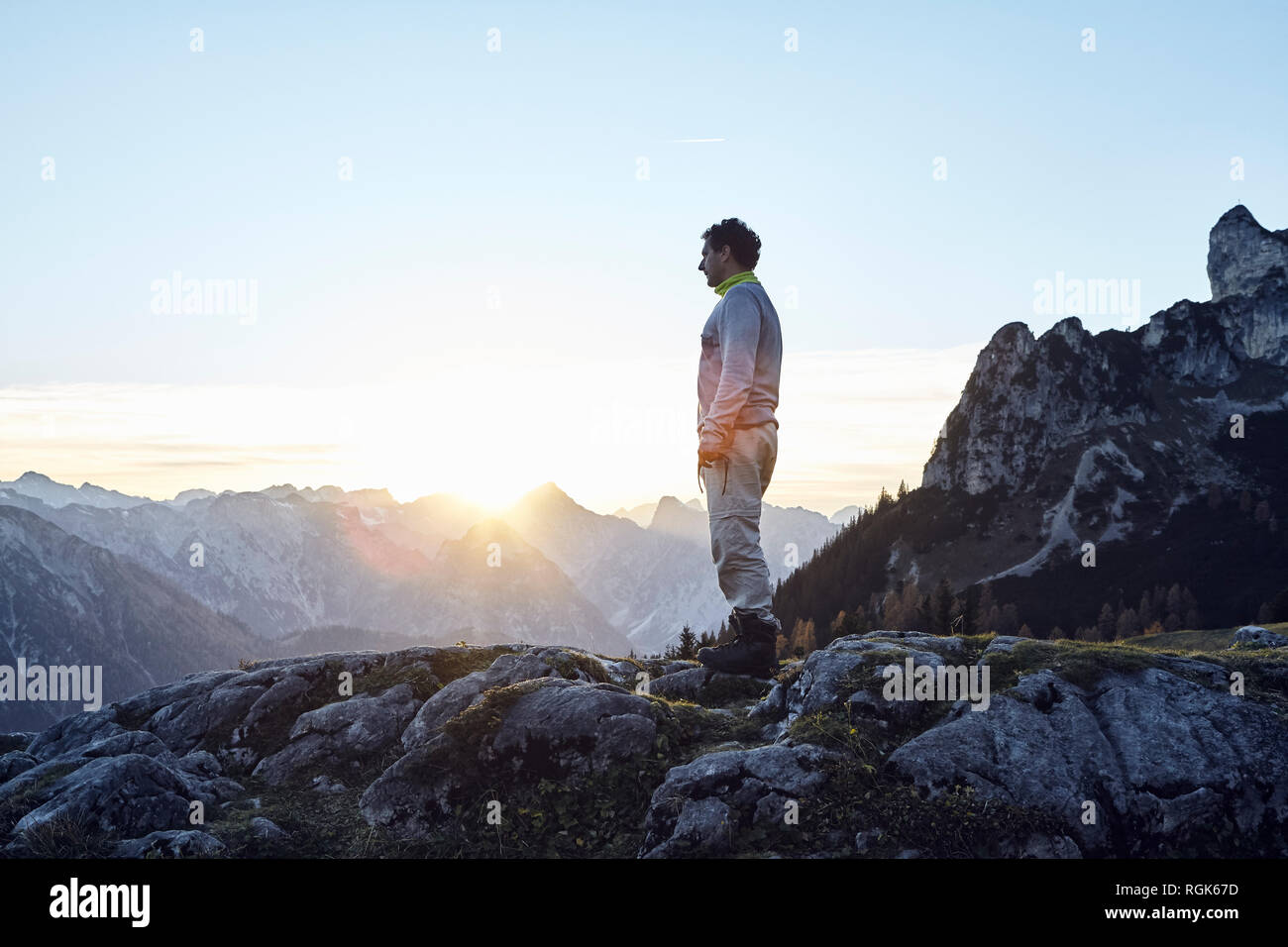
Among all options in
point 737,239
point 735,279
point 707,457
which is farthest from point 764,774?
point 737,239

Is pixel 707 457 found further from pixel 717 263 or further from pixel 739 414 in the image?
pixel 717 263

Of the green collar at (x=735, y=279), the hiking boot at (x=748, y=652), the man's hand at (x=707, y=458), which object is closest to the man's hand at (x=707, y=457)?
the man's hand at (x=707, y=458)

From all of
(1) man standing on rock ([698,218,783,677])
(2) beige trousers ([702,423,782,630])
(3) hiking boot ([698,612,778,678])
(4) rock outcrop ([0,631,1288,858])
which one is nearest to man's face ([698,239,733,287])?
(1) man standing on rock ([698,218,783,677])

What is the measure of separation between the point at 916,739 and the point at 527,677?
20.4 ft

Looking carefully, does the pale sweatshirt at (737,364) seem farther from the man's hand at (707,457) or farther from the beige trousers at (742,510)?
the beige trousers at (742,510)

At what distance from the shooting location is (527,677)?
1323cm

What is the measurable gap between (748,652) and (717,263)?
260 inches

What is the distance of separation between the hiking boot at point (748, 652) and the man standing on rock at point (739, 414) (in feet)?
0.09

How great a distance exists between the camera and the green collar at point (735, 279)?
43.6 ft

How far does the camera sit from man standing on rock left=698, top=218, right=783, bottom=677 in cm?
1230

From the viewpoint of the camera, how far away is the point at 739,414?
12703 mm

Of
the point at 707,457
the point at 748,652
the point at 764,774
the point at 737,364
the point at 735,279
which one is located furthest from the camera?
the point at 748,652
